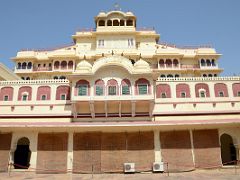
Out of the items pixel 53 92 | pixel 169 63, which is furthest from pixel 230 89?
pixel 53 92

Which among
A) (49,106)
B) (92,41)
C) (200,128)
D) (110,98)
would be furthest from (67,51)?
(200,128)

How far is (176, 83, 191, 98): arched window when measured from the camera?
3108 centimetres

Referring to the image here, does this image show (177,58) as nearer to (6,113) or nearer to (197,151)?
(197,151)

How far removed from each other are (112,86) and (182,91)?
8159mm

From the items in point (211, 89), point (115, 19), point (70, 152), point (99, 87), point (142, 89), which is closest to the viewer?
point (70, 152)

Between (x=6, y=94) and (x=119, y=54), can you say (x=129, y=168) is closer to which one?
(x=6, y=94)

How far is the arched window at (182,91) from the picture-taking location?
31078 mm

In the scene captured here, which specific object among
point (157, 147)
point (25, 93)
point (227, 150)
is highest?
point (25, 93)

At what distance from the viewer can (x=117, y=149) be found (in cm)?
2709

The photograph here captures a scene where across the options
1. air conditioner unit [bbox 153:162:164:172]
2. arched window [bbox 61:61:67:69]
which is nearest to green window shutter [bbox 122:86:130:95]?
air conditioner unit [bbox 153:162:164:172]

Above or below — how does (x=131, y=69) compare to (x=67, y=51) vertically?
below

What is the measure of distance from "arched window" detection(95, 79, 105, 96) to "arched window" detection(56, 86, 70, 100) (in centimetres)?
382

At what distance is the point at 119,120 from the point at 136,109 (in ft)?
7.13

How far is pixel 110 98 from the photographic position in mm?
28688
